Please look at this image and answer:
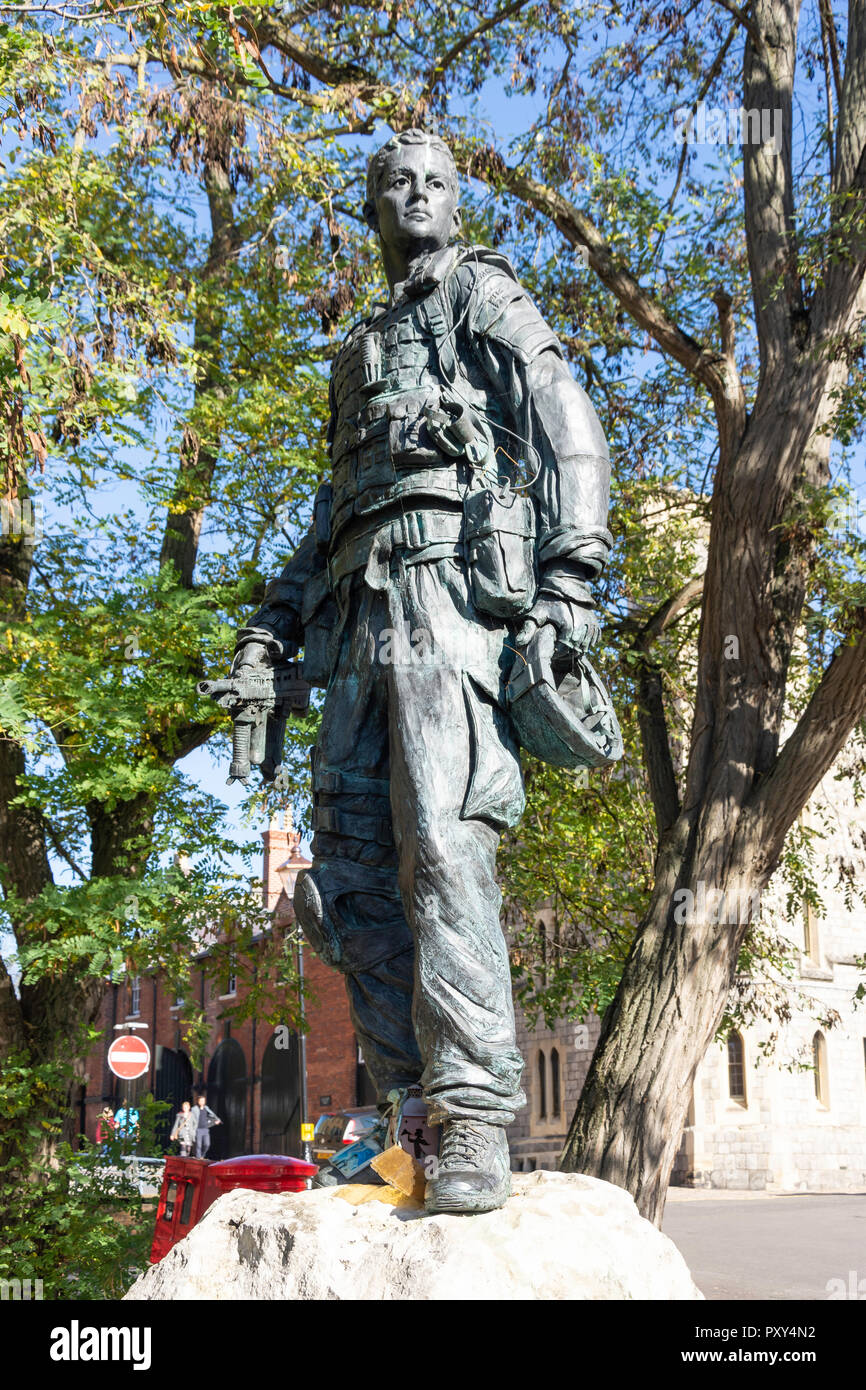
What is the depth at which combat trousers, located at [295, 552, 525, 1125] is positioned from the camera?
3508 mm

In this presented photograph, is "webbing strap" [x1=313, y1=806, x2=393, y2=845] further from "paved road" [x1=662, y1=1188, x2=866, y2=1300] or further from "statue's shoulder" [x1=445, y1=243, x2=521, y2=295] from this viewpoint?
"paved road" [x1=662, y1=1188, x2=866, y2=1300]

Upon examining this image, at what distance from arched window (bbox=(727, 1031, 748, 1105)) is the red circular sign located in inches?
706

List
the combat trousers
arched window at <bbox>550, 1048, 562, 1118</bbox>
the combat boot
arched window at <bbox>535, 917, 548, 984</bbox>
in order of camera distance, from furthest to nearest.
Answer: arched window at <bbox>550, 1048, 562, 1118</bbox>, arched window at <bbox>535, 917, 548, 984</bbox>, the combat trousers, the combat boot

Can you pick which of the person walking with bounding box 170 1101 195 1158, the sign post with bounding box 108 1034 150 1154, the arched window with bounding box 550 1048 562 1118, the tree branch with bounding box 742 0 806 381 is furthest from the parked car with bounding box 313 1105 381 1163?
the tree branch with bounding box 742 0 806 381

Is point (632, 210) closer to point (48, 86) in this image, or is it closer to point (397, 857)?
point (48, 86)

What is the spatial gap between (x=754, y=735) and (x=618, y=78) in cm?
649

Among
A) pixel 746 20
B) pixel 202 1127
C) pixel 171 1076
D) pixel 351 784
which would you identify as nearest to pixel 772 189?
pixel 746 20

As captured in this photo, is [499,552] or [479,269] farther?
[479,269]

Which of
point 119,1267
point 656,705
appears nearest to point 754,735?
point 656,705

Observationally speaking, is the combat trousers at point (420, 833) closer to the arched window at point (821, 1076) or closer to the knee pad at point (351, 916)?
the knee pad at point (351, 916)

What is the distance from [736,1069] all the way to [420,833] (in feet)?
94.9

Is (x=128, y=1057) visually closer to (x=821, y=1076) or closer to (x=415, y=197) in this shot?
(x=415, y=197)

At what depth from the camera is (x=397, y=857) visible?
4.01 metres

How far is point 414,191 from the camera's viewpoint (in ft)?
14.3
